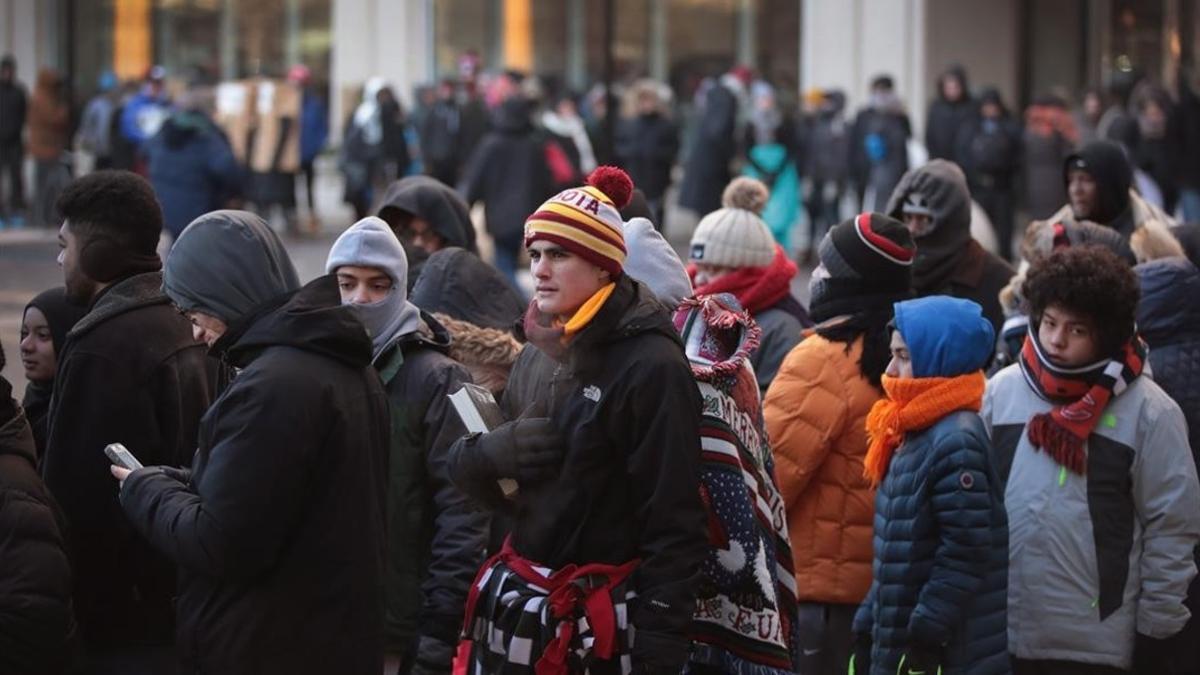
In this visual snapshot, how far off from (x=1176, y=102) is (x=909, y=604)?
15.9m

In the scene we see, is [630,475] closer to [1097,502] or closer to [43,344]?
[1097,502]

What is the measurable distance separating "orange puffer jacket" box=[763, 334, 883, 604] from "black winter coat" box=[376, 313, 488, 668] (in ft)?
3.60

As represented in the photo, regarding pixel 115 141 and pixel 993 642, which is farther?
pixel 115 141

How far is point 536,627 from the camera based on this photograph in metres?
4.61

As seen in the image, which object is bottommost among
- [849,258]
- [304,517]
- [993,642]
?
[993,642]

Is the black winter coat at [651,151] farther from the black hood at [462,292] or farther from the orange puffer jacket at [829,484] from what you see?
the orange puffer jacket at [829,484]

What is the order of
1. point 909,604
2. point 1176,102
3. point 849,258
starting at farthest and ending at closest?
1. point 1176,102
2. point 849,258
3. point 909,604

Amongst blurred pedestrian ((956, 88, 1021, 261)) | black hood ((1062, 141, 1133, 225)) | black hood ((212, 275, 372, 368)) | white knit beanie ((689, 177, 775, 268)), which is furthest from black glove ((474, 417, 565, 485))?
blurred pedestrian ((956, 88, 1021, 261))

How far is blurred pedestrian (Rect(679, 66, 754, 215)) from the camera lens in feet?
72.2

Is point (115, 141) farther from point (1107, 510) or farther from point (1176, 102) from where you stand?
point (1107, 510)

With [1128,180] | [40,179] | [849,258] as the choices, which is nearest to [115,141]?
[40,179]

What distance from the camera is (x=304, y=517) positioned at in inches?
178

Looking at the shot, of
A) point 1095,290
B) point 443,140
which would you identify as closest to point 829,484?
point 1095,290

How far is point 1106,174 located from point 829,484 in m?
3.04
